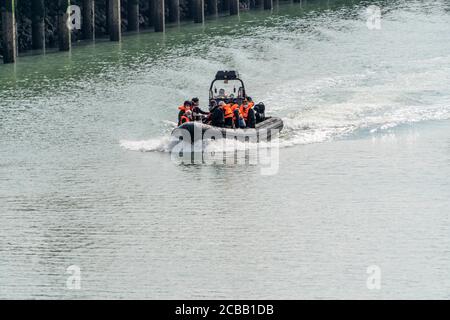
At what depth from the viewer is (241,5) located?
238ft

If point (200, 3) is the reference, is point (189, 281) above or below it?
below

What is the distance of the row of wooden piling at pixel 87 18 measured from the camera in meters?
55.7

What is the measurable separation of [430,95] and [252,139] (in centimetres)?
1108

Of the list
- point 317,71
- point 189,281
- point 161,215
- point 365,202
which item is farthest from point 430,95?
point 189,281

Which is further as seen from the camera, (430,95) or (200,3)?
(200,3)

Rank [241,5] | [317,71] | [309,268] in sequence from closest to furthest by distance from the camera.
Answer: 1. [309,268]
2. [317,71]
3. [241,5]

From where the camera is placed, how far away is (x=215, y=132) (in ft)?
139

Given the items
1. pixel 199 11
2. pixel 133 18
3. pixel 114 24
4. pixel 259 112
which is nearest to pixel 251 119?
pixel 259 112

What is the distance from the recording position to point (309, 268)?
103 feet

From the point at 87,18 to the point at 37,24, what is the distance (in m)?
3.30

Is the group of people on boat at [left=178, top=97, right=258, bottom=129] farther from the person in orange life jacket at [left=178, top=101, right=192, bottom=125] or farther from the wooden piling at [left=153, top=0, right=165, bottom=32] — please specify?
the wooden piling at [left=153, top=0, right=165, bottom=32]

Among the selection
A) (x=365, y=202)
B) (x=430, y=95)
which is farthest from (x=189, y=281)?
(x=430, y=95)

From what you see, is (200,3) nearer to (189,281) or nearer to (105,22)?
(105,22)
